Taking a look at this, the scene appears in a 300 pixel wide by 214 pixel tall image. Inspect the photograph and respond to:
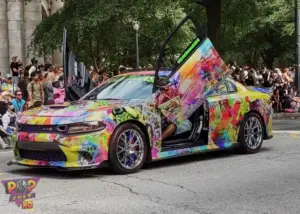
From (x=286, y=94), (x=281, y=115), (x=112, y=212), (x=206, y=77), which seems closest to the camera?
(x=112, y=212)

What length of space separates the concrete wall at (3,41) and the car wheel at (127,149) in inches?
810

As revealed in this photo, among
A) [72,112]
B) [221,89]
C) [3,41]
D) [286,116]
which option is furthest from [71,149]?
[3,41]

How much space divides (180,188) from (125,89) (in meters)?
2.41

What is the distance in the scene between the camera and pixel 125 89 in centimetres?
919

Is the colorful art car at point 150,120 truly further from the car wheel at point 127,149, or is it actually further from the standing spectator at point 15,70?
the standing spectator at point 15,70

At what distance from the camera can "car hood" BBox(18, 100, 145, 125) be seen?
7.89m

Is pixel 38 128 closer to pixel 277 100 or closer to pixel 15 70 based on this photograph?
pixel 15 70

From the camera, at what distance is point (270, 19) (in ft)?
112

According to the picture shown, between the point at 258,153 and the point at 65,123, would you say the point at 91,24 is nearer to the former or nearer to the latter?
the point at 258,153

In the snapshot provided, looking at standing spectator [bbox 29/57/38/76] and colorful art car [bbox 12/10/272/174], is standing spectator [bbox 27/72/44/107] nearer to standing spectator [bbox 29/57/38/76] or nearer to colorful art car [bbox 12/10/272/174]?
standing spectator [bbox 29/57/38/76]

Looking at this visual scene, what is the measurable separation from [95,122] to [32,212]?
79.9 inches

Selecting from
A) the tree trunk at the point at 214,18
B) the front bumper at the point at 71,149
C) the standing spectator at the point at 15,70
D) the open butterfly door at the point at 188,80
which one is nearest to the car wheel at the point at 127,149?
the front bumper at the point at 71,149

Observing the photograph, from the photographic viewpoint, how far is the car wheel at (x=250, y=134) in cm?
995

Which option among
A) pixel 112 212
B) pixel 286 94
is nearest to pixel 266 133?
pixel 112 212
